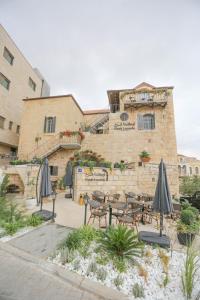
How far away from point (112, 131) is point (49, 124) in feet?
23.6

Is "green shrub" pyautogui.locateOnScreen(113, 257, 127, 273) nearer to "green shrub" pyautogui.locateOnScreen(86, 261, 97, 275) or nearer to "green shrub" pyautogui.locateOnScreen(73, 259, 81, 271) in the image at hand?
"green shrub" pyautogui.locateOnScreen(86, 261, 97, 275)

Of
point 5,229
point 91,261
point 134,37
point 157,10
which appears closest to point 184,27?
point 157,10

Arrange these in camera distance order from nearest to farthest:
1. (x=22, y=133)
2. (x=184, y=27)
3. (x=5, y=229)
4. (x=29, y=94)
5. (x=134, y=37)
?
(x=5, y=229) < (x=184, y=27) < (x=134, y=37) < (x=22, y=133) < (x=29, y=94)

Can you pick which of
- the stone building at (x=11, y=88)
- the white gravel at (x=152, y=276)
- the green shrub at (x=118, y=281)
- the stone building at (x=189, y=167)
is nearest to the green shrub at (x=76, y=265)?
the white gravel at (x=152, y=276)

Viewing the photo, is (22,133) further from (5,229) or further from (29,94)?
(5,229)

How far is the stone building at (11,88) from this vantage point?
17828 mm

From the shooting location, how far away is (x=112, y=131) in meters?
17.3

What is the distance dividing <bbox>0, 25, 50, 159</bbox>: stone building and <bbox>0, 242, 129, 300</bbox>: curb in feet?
51.8

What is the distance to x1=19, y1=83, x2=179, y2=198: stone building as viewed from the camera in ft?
53.9

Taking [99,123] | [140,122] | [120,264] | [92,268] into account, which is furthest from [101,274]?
[99,123]

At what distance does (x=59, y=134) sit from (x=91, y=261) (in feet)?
45.4

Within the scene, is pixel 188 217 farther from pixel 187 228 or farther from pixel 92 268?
pixel 92 268

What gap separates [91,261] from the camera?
388 centimetres

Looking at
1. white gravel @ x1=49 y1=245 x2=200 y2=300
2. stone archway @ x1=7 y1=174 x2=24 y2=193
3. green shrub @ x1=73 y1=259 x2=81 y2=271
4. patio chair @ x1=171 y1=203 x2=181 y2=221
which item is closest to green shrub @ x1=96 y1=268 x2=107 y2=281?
white gravel @ x1=49 y1=245 x2=200 y2=300
